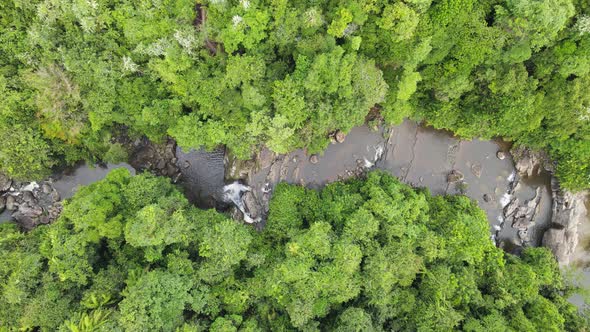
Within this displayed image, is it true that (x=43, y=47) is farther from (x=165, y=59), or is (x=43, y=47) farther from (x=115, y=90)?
(x=165, y=59)

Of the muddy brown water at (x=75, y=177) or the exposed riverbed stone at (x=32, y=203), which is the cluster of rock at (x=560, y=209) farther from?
the exposed riverbed stone at (x=32, y=203)

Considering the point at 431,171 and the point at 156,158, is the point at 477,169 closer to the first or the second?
the point at 431,171

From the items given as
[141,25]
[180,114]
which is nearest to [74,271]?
[180,114]

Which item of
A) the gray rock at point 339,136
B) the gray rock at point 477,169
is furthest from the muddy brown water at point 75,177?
the gray rock at point 477,169

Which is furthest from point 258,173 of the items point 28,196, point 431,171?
point 28,196

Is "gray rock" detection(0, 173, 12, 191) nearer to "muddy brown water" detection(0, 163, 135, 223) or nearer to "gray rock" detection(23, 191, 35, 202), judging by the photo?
"gray rock" detection(23, 191, 35, 202)

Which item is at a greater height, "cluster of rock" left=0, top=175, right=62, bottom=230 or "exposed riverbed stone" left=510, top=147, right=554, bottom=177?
"exposed riverbed stone" left=510, top=147, right=554, bottom=177

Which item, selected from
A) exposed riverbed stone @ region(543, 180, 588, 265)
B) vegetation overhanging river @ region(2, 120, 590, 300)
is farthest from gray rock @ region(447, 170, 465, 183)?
exposed riverbed stone @ region(543, 180, 588, 265)
